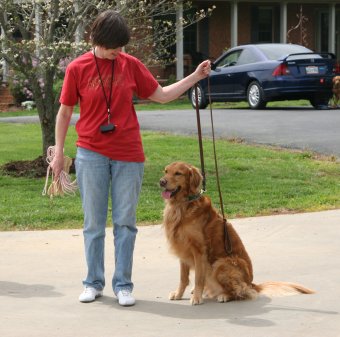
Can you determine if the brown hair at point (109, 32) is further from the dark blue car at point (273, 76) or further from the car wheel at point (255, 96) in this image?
the car wheel at point (255, 96)

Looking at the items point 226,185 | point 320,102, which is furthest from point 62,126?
point 320,102

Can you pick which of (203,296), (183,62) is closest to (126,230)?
(203,296)

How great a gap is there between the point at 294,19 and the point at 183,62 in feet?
21.5

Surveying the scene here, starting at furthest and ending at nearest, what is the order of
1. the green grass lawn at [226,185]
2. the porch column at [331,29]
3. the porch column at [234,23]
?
the porch column at [331,29]
the porch column at [234,23]
the green grass lawn at [226,185]

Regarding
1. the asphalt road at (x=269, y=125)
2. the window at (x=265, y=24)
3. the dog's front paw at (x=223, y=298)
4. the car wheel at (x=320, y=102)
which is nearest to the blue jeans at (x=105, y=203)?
the dog's front paw at (x=223, y=298)

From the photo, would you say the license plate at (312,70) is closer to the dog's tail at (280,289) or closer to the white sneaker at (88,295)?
the dog's tail at (280,289)

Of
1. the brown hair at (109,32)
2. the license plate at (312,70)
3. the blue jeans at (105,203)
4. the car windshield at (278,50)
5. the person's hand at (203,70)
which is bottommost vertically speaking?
the blue jeans at (105,203)

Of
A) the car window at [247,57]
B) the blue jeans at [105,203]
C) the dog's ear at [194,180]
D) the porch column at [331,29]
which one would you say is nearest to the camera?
the blue jeans at [105,203]

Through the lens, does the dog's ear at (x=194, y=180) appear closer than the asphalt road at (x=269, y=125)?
Yes

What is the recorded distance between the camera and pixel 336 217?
9.20 m

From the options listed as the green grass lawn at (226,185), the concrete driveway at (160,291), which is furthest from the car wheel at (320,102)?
the concrete driveway at (160,291)

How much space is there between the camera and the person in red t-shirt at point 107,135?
5883mm

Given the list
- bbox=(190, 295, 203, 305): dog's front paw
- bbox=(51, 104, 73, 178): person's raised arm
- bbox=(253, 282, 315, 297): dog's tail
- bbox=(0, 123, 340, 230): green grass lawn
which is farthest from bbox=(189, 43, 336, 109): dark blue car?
bbox=(190, 295, 203, 305): dog's front paw

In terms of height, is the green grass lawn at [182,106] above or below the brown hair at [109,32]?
below
